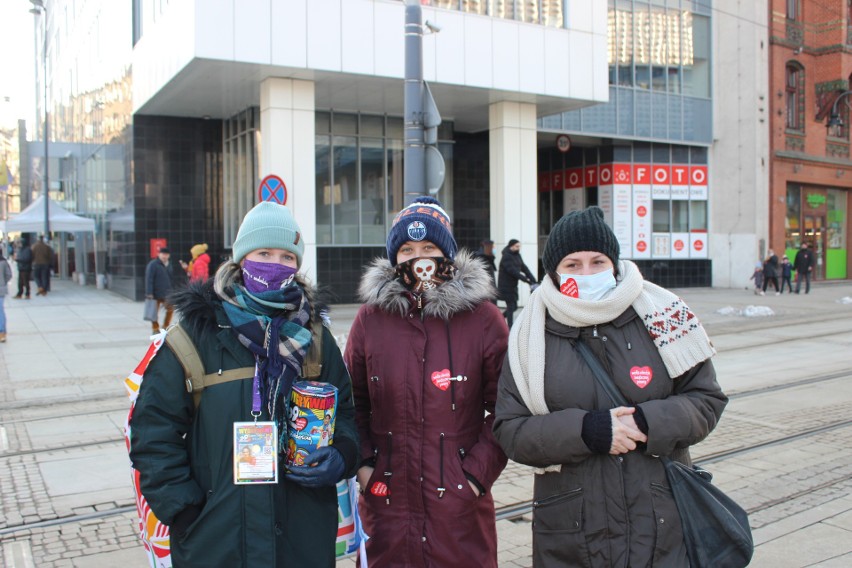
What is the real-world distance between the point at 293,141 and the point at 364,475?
51.2 feet

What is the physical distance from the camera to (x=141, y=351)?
42.1 ft

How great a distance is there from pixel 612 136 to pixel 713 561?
84.6 ft

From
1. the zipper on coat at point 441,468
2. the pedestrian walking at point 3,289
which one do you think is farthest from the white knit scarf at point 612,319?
the pedestrian walking at point 3,289

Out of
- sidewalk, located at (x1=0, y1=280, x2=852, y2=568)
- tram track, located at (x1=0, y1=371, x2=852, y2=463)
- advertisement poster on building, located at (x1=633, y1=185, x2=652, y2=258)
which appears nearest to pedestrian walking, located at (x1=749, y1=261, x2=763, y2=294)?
sidewalk, located at (x1=0, y1=280, x2=852, y2=568)

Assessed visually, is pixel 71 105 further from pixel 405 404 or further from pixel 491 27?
pixel 405 404

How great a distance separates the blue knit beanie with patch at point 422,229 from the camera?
3.12m

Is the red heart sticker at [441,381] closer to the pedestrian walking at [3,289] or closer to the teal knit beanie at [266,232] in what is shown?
the teal knit beanie at [266,232]

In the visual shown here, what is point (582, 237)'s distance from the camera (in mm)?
2715

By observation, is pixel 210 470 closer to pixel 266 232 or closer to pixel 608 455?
pixel 266 232

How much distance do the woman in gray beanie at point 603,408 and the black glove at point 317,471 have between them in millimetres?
606

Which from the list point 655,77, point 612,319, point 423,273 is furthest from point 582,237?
point 655,77

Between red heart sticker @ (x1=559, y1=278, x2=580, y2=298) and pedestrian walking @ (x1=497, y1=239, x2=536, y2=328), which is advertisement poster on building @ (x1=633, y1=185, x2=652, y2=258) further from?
red heart sticker @ (x1=559, y1=278, x2=580, y2=298)

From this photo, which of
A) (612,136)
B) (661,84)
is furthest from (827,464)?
(661,84)

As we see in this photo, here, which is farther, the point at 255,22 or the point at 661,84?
the point at 661,84
